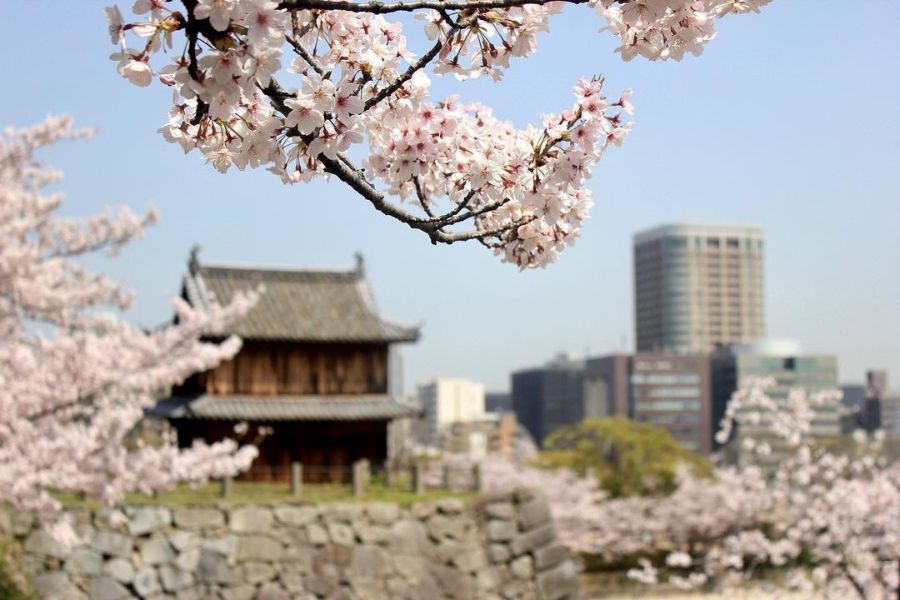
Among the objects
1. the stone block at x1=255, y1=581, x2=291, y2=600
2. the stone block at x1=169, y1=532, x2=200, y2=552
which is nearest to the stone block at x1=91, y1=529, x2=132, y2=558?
the stone block at x1=169, y1=532, x2=200, y2=552

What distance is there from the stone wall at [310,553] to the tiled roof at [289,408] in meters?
4.32

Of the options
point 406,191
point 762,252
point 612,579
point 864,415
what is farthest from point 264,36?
point 762,252

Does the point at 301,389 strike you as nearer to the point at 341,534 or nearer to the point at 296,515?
the point at 296,515

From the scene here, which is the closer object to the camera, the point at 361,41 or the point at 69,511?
the point at 361,41

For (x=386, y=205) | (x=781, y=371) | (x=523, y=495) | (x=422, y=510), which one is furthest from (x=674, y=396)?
(x=386, y=205)

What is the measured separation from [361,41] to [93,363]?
9824mm

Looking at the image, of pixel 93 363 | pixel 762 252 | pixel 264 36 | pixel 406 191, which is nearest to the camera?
pixel 264 36

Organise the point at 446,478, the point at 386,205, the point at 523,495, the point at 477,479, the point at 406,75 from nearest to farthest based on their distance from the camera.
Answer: the point at 406,75, the point at 386,205, the point at 523,495, the point at 477,479, the point at 446,478

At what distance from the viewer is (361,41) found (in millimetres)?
3139

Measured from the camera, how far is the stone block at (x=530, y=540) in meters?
18.2

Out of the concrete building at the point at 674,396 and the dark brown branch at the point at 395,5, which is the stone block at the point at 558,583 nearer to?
the dark brown branch at the point at 395,5

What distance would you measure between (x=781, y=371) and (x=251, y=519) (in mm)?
69010

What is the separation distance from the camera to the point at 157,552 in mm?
16453

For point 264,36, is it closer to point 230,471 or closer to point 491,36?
point 491,36
